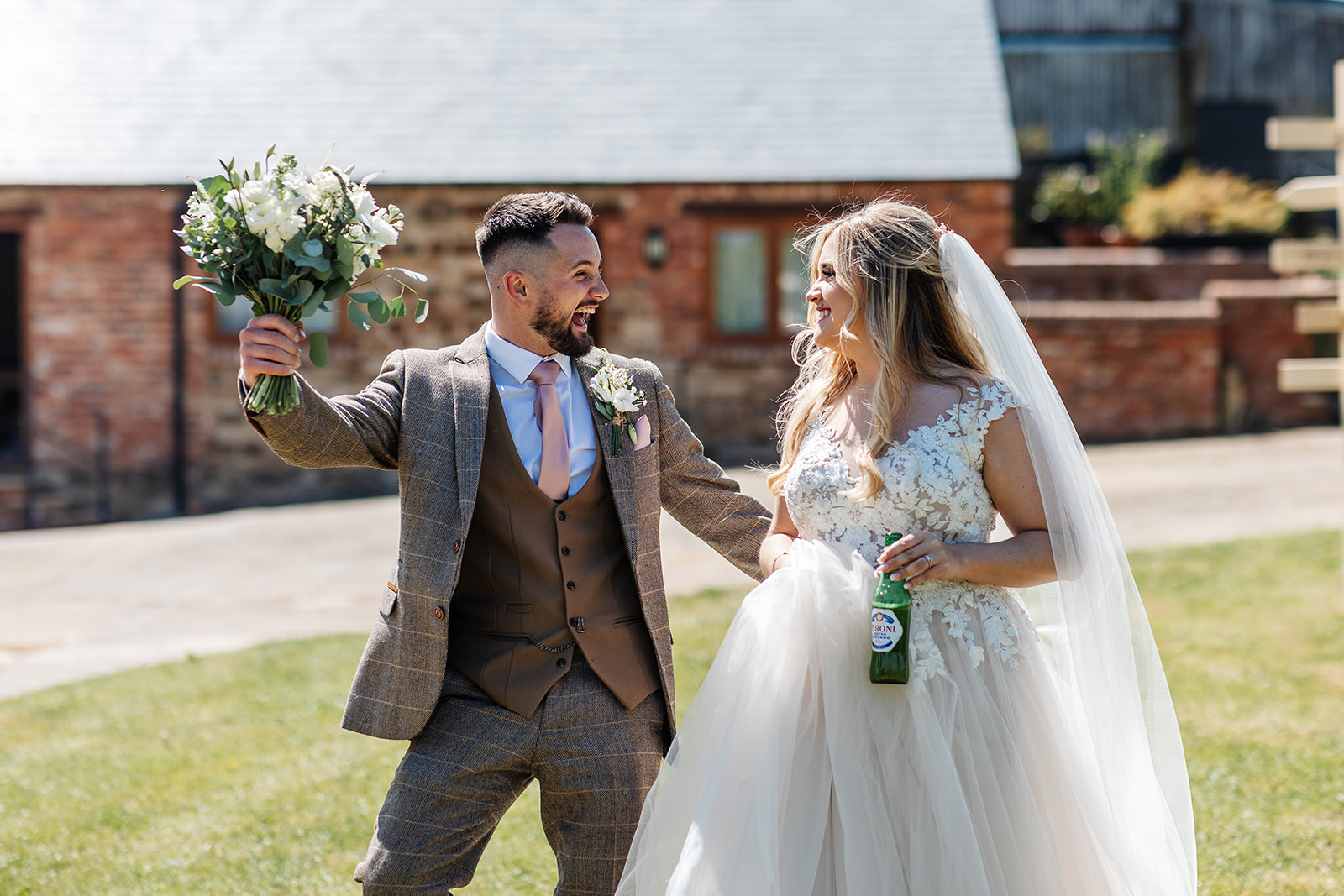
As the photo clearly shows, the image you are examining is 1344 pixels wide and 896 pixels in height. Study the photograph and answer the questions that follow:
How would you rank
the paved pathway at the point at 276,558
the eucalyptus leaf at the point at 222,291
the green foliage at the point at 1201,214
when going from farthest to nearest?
the green foliage at the point at 1201,214, the paved pathway at the point at 276,558, the eucalyptus leaf at the point at 222,291

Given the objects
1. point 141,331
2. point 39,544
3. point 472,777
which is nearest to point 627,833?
point 472,777

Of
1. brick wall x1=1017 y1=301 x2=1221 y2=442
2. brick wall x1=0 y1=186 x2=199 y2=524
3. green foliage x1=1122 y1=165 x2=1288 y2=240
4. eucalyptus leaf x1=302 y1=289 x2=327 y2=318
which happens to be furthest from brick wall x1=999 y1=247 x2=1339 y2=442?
eucalyptus leaf x1=302 y1=289 x2=327 y2=318

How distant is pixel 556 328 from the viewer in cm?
318

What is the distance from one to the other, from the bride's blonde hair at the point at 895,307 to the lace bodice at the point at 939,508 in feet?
0.19

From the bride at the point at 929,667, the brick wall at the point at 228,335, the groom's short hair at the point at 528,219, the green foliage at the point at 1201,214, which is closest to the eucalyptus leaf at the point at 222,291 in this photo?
the groom's short hair at the point at 528,219

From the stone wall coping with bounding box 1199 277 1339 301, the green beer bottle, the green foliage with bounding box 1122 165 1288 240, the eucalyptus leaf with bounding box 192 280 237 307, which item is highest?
the green foliage with bounding box 1122 165 1288 240

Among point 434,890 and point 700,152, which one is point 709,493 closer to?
point 434,890

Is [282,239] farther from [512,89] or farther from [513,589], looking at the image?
[512,89]

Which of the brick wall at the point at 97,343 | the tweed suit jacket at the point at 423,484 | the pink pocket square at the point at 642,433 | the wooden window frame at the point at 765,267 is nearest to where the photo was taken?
the tweed suit jacket at the point at 423,484

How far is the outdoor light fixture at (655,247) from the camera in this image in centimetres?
1458

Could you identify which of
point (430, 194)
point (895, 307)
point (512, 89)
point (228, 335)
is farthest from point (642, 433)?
point (512, 89)

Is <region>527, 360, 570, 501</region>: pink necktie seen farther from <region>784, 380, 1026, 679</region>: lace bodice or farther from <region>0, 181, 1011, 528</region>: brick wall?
<region>0, 181, 1011, 528</region>: brick wall

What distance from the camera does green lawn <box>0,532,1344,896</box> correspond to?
4512 mm

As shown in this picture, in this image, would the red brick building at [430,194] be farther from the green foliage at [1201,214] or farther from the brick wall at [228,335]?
the green foliage at [1201,214]
